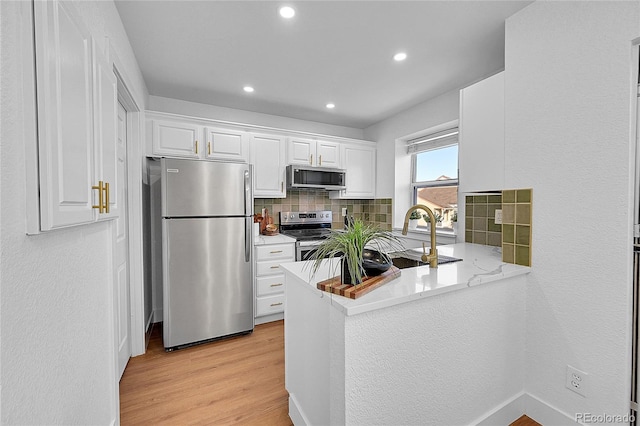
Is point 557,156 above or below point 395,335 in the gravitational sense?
above

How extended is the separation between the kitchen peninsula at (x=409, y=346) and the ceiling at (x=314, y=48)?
1596mm

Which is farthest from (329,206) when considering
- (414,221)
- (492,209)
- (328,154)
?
(492,209)

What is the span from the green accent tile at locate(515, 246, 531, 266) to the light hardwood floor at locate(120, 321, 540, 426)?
0.93m

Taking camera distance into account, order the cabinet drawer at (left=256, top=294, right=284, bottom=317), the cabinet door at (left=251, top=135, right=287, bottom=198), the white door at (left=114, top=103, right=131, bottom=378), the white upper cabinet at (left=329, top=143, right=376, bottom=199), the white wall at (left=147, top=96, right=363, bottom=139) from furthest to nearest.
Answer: the white upper cabinet at (left=329, top=143, right=376, bottom=199)
the cabinet door at (left=251, top=135, right=287, bottom=198)
the white wall at (left=147, top=96, right=363, bottom=139)
the cabinet drawer at (left=256, top=294, right=284, bottom=317)
the white door at (left=114, top=103, right=131, bottom=378)

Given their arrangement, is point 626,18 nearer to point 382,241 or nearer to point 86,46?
point 382,241

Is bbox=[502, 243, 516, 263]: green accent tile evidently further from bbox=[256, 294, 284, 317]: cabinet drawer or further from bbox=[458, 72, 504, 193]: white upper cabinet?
bbox=[256, 294, 284, 317]: cabinet drawer

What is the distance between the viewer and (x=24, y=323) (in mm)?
744

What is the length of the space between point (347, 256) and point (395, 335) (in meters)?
0.39

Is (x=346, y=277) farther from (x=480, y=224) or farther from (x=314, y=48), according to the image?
(x=480, y=224)

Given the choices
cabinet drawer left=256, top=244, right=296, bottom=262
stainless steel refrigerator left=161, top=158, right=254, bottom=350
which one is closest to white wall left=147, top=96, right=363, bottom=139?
stainless steel refrigerator left=161, top=158, right=254, bottom=350

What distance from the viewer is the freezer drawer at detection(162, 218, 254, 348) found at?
2414 mm

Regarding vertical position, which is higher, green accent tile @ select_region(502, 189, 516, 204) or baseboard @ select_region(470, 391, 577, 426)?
green accent tile @ select_region(502, 189, 516, 204)

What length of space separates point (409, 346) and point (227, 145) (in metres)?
2.71

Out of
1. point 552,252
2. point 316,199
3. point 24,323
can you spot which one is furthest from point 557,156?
point 316,199
